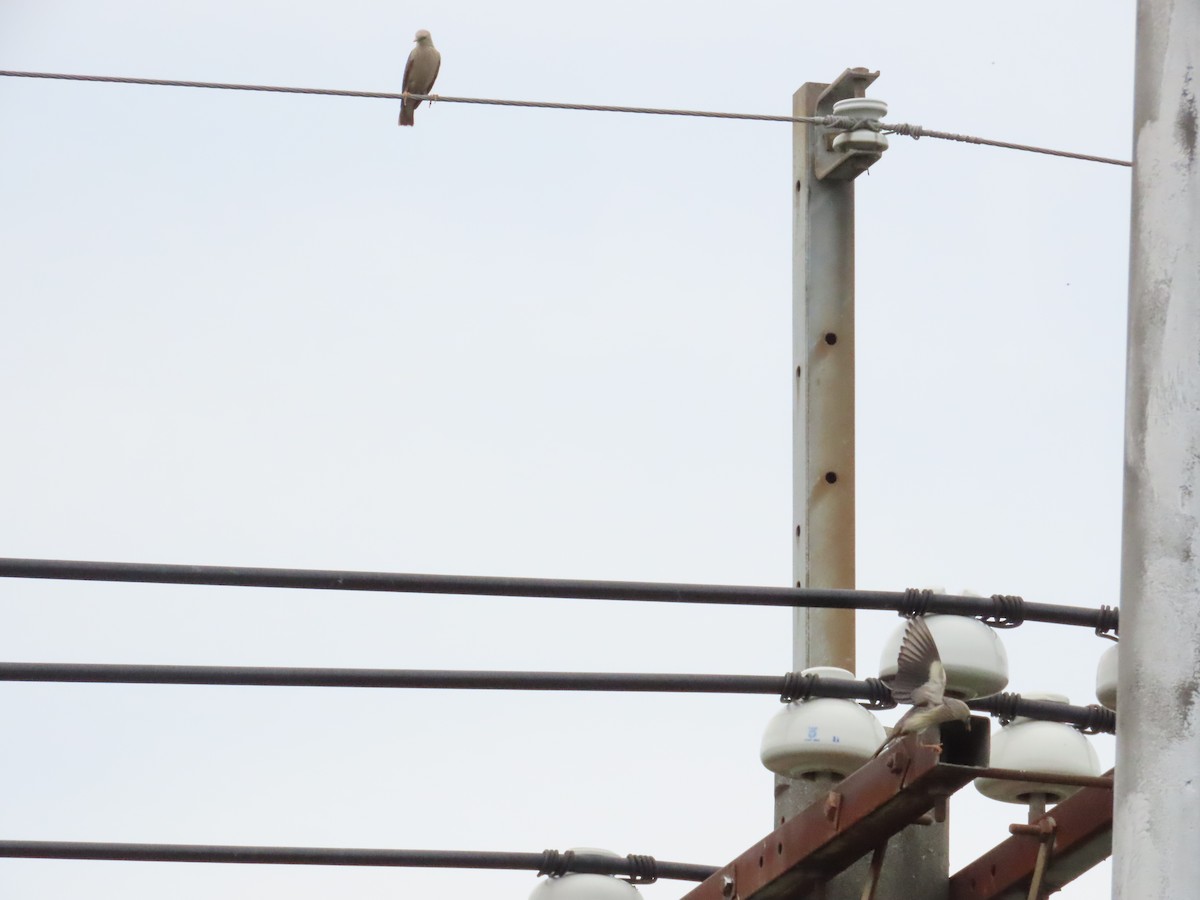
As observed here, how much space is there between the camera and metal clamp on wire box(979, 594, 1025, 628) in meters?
7.57

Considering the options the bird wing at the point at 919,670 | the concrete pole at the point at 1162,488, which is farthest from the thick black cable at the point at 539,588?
the concrete pole at the point at 1162,488

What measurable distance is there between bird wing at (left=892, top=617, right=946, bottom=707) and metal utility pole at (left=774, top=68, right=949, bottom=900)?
166 cm

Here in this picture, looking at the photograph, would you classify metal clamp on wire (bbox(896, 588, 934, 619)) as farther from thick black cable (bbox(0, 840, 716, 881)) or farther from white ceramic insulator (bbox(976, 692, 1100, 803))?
thick black cable (bbox(0, 840, 716, 881))

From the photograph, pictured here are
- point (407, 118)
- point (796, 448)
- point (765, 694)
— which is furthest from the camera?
point (407, 118)

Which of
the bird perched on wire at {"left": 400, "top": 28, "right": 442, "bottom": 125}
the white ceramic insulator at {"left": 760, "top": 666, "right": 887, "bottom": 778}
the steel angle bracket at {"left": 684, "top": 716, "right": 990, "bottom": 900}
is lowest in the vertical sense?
the steel angle bracket at {"left": 684, "top": 716, "right": 990, "bottom": 900}

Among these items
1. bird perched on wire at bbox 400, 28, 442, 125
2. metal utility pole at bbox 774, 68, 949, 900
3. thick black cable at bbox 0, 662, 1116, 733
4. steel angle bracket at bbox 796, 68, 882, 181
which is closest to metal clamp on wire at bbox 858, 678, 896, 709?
thick black cable at bbox 0, 662, 1116, 733

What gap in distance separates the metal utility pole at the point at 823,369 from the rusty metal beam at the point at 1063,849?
167 cm

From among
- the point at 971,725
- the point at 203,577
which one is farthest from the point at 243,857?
the point at 971,725

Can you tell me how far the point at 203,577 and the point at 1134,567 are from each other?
334 cm

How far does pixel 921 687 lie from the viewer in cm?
630

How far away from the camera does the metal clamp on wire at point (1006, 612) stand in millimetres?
7570

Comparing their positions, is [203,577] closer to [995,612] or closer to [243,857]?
[243,857]

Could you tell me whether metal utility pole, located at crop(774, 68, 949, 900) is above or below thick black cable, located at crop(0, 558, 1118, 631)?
above

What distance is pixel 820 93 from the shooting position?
374 inches
